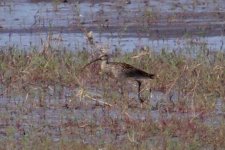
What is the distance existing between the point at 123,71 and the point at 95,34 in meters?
3.97

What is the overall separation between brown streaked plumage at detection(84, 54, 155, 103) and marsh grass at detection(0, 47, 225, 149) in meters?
0.15

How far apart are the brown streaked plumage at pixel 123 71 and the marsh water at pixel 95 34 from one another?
201 mm

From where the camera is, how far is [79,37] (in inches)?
560

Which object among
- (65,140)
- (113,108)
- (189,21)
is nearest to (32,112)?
(113,108)

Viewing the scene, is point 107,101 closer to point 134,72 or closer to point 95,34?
point 134,72

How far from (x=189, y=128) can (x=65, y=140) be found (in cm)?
104

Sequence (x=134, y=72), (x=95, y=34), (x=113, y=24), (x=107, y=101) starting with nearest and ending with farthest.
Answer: (x=107, y=101) < (x=134, y=72) < (x=95, y=34) < (x=113, y=24)

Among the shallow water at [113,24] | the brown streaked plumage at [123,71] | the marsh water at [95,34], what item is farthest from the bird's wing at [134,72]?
the shallow water at [113,24]

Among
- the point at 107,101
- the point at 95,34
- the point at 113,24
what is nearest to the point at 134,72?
the point at 107,101

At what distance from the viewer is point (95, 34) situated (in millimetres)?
14391

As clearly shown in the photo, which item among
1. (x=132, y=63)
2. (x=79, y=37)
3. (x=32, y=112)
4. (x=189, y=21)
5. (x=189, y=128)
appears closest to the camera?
(x=189, y=128)

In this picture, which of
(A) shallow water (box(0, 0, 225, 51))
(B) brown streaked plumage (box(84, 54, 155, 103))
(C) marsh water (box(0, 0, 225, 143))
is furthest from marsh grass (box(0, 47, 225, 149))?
(A) shallow water (box(0, 0, 225, 51))

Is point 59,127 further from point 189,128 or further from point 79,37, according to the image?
point 79,37

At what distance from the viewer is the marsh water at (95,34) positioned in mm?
9336
